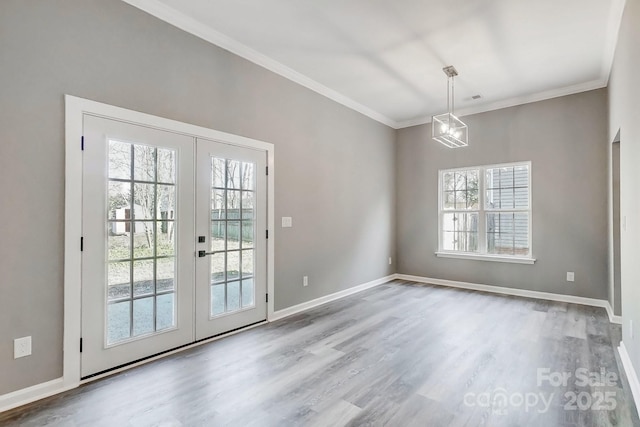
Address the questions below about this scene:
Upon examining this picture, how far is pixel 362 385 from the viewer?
2334 mm

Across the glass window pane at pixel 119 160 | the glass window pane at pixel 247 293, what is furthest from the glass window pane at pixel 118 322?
the glass window pane at pixel 247 293

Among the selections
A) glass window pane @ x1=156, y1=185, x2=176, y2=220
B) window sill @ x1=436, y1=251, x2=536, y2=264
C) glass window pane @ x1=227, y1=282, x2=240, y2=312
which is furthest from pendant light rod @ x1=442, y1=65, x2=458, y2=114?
glass window pane @ x1=227, y1=282, x2=240, y2=312

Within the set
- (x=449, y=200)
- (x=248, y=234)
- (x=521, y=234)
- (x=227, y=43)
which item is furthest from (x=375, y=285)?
(x=227, y=43)

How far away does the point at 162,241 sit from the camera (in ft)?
9.32

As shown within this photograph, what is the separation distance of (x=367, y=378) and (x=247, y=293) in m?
1.66

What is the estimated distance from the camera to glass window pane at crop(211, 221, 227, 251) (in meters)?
3.21

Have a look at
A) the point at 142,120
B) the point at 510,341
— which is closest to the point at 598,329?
the point at 510,341

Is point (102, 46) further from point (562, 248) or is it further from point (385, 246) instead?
point (562, 248)

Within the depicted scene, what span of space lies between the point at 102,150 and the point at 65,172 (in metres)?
0.30

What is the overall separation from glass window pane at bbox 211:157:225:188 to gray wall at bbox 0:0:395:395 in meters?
0.36

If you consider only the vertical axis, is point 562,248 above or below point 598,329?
above

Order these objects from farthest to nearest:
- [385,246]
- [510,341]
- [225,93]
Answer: [385,246]
[225,93]
[510,341]

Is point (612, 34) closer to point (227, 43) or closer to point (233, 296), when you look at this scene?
point (227, 43)

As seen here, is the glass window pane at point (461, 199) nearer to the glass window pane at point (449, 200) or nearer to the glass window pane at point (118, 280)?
the glass window pane at point (449, 200)
